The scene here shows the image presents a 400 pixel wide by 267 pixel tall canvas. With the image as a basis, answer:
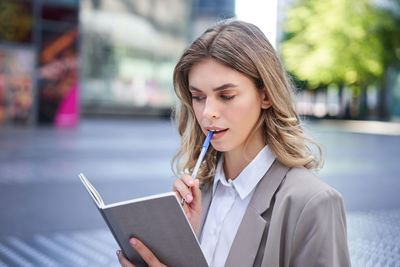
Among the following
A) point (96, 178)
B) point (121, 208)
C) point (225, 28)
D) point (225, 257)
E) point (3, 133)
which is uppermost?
point (225, 28)

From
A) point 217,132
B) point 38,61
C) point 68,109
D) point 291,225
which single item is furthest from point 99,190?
point 68,109

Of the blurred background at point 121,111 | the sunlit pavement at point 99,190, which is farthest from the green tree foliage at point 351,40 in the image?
the sunlit pavement at point 99,190

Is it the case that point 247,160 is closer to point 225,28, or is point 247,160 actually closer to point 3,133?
point 225,28

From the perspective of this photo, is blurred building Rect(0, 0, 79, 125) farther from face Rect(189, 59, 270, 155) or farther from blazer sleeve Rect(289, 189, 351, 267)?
blazer sleeve Rect(289, 189, 351, 267)

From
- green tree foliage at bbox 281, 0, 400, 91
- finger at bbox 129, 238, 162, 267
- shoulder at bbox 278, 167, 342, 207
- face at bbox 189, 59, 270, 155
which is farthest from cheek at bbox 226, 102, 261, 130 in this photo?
green tree foliage at bbox 281, 0, 400, 91

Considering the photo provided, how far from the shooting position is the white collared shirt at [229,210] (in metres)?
1.66

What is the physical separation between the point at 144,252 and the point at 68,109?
17036 mm

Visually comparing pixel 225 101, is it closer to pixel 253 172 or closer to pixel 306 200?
pixel 253 172

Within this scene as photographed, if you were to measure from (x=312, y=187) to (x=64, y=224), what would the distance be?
13.9ft

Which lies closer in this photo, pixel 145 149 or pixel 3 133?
pixel 145 149

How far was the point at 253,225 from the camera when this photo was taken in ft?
5.05

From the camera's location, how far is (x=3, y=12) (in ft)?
51.8

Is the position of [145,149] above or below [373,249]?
below

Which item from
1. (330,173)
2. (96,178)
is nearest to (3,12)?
(96,178)
